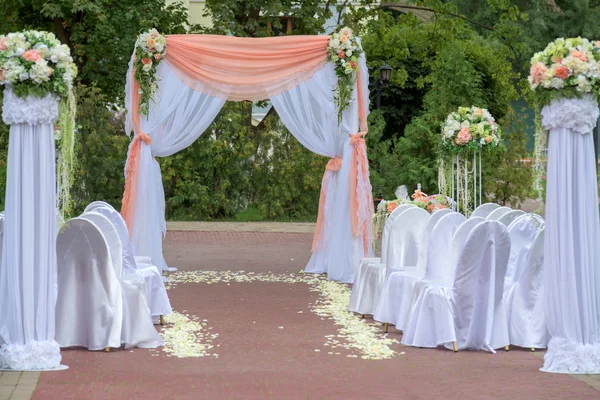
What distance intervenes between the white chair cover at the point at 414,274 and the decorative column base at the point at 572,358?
1.70 meters

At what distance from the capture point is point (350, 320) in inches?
421

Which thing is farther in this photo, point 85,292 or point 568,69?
point 85,292

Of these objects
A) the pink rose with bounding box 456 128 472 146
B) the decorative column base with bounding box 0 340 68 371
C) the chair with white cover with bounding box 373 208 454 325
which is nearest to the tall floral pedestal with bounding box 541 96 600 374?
the chair with white cover with bounding box 373 208 454 325

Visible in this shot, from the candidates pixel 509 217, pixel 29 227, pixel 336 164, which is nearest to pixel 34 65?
pixel 29 227

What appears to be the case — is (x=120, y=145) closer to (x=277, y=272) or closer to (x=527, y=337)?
(x=277, y=272)

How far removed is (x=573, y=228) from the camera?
8.20 metres

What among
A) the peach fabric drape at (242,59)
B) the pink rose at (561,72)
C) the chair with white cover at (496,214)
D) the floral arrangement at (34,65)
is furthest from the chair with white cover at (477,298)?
the peach fabric drape at (242,59)

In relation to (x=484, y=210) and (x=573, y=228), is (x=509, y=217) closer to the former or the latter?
(x=484, y=210)

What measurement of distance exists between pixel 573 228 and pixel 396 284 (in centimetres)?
234

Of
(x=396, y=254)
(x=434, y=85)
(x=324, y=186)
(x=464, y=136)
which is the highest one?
(x=434, y=85)

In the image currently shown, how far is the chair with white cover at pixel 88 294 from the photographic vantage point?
29.1ft

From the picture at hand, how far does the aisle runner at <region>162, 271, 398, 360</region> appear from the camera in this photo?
8.88m

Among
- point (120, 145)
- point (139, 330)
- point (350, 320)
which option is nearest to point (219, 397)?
point (139, 330)

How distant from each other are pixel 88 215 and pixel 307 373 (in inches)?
109
